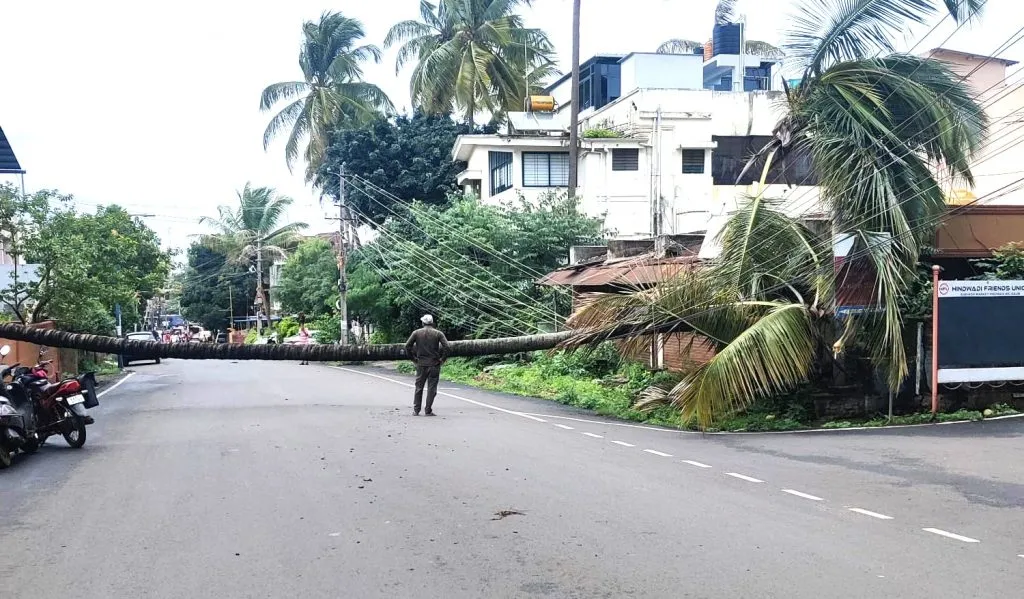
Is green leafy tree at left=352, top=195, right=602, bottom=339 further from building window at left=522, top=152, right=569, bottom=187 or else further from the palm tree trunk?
the palm tree trunk

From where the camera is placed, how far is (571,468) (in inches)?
420

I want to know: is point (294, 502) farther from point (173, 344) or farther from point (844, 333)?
point (173, 344)

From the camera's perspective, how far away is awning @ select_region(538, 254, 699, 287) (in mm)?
17094

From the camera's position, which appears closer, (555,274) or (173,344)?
(173,344)

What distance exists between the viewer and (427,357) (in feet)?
56.3

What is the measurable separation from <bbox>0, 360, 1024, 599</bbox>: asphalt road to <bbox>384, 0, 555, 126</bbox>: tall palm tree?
28154mm

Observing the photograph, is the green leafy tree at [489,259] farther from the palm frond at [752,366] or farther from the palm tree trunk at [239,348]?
the palm frond at [752,366]

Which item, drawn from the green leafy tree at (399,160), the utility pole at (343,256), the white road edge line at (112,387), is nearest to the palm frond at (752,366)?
the white road edge line at (112,387)

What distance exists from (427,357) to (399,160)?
27.1 metres

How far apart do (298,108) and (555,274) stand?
95.1 feet

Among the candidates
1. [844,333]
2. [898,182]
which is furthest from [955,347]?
[898,182]

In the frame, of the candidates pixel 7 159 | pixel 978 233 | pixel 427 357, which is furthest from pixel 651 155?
pixel 7 159

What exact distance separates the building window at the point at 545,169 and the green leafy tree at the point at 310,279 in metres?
15.4

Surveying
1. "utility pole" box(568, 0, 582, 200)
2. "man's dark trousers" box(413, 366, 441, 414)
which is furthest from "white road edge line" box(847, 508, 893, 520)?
"utility pole" box(568, 0, 582, 200)
